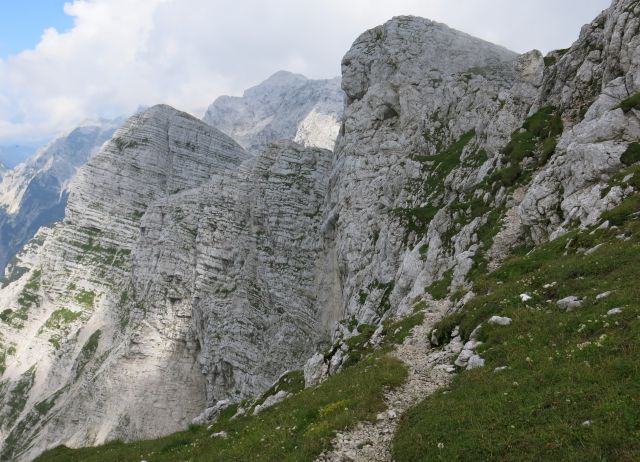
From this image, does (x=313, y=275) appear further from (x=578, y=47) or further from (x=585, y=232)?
(x=585, y=232)

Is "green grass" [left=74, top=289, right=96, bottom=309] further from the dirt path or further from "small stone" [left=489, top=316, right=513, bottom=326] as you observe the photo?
"small stone" [left=489, top=316, right=513, bottom=326]

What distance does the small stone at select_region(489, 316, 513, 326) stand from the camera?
20.1 meters

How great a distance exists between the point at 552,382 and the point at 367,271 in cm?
6330

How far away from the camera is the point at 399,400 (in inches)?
746

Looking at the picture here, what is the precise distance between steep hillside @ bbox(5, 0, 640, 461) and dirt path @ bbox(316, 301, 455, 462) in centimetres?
13

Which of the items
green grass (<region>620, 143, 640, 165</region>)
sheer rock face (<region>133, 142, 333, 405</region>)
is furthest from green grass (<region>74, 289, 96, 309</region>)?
green grass (<region>620, 143, 640, 165</region>)

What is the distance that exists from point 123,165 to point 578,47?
17182cm

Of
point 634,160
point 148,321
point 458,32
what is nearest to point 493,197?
point 634,160

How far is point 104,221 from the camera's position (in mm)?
181000

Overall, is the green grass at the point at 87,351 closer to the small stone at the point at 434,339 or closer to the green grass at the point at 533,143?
the green grass at the point at 533,143

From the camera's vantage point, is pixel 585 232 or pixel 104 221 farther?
pixel 104 221

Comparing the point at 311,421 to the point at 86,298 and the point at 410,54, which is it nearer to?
the point at 410,54

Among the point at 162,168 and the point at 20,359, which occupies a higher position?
the point at 162,168

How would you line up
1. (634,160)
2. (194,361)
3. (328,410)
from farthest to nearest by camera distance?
(194,361) → (634,160) → (328,410)
